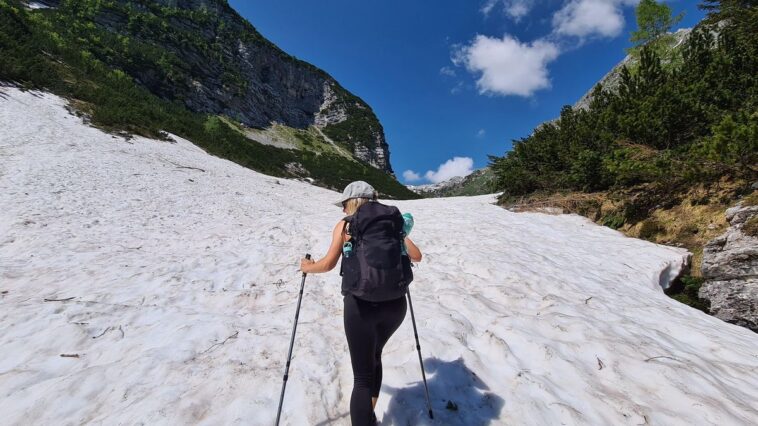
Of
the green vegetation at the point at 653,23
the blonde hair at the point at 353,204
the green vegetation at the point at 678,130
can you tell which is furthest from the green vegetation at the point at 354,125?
the blonde hair at the point at 353,204

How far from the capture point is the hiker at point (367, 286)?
121 inches

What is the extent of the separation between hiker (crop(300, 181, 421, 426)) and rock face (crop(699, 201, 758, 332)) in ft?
23.9

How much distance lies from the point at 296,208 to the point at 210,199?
12.4 ft

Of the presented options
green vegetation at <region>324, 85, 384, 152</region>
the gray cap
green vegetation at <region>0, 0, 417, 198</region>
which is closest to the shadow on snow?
the gray cap

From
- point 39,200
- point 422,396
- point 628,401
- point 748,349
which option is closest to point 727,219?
point 748,349

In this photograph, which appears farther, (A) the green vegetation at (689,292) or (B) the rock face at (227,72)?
(B) the rock face at (227,72)

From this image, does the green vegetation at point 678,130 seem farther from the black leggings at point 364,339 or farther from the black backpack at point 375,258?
the black leggings at point 364,339

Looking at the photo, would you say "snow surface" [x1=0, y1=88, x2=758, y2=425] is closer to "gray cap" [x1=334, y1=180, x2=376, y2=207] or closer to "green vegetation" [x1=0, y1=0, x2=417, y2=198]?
"gray cap" [x1=334, y1=180, x2=376, y2=207]

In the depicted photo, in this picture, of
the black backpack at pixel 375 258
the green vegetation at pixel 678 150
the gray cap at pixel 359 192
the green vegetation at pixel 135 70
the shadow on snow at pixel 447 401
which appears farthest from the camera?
the green vegetation at pixel 135 70

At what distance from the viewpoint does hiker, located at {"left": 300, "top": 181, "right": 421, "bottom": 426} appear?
309 centimetres

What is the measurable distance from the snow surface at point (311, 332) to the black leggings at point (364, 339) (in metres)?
0.67

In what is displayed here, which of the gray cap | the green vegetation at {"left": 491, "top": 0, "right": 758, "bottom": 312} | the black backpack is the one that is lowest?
the black backpack

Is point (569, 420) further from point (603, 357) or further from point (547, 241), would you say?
point (547, 241)

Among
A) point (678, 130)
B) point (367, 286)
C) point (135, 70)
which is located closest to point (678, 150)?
point (678, 130)
